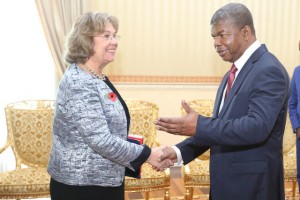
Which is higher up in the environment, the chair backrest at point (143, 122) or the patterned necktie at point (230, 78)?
the patterned necktie at point (230, 78)

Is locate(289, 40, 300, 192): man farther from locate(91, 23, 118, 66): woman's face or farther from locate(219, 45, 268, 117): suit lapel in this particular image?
locate(91, 23, 118, 66): woman's face

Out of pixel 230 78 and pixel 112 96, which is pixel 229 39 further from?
pixel 112 96

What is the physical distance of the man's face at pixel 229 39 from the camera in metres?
2.34

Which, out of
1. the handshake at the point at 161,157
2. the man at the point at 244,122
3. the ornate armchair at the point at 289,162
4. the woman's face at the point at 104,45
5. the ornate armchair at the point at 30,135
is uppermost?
the woman's face at the point at 104,45

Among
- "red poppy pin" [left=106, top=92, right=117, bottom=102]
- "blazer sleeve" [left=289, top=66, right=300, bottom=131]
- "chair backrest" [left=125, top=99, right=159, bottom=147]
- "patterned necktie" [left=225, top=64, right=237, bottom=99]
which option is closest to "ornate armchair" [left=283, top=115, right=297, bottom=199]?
"blazer sleeve" [left=289, top=66, right=300, bottom=131]

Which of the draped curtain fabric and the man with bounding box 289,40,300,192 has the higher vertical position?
the draped curtain fabric

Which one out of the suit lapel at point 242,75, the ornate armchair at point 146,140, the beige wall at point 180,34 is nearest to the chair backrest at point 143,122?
the ornate armchair at point 146,140

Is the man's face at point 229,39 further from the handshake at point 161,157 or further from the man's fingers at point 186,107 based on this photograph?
the handshake at point 161,157

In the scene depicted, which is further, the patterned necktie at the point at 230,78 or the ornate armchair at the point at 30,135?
the ornate armchair at the point at 30,135

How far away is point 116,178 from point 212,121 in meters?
0.67

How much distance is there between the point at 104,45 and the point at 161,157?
2.46ft

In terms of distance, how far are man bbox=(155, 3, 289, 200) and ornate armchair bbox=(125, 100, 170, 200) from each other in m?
1.60

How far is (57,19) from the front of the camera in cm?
518

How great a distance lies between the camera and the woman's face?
256cm
